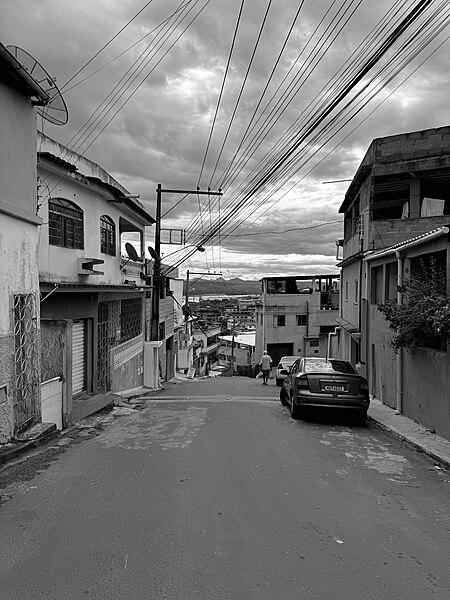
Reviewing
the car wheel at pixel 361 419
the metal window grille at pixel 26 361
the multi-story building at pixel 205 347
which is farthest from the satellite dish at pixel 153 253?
the multi-story building at pixel 205 347

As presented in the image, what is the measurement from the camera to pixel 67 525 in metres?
4.94

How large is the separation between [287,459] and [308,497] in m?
1.92

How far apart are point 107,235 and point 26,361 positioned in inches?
375

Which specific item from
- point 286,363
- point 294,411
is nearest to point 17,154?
point 294,411

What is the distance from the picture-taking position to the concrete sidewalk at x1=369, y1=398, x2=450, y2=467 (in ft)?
28.7

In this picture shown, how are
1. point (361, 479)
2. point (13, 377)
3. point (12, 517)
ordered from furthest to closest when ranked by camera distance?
point (13, 377) → point (361, 479) → point (12, 517)

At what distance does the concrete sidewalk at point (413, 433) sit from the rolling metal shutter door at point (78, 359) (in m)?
7.85

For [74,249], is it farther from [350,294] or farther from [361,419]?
[350,294]

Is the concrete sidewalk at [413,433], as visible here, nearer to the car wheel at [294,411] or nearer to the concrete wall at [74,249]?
the car wheel at [294,411]

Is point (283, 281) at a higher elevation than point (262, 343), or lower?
higher

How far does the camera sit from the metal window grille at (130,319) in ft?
65.3

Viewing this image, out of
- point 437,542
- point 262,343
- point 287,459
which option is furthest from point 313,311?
point 437,542

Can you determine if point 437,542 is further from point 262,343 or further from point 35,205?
point 262,343

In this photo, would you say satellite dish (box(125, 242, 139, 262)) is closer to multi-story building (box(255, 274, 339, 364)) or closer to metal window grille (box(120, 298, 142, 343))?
metal window grille (box(120, 298, 142, 343))
